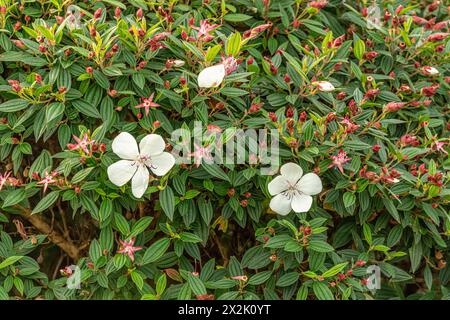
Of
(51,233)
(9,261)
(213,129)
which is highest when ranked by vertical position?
(213,129)

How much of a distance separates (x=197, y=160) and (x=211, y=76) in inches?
9.4

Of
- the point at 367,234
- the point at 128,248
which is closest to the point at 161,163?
the point at 128,248

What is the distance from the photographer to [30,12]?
1.88m

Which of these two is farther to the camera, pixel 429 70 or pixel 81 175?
pixel 429 70

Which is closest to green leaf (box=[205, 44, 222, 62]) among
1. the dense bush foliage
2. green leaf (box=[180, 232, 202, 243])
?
the dense bush foliage

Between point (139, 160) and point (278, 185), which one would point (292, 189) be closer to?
point (278, 185)

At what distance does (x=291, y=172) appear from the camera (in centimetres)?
170

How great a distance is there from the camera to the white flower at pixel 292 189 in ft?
5.55

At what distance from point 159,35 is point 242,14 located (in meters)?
0.40

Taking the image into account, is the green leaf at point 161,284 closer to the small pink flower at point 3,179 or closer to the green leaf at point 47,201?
the green leaf at point 47,201

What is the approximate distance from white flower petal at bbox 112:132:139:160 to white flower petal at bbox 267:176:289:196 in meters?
0.39

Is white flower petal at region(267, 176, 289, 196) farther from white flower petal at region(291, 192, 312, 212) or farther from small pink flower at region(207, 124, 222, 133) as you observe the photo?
small pink flower at region(207, 124, 222, 133)

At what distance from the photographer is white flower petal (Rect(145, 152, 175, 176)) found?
64.3 inches
